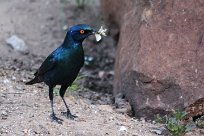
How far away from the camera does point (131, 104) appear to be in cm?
677

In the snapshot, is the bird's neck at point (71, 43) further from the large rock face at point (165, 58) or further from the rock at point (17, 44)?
the rock at point (17, 44)

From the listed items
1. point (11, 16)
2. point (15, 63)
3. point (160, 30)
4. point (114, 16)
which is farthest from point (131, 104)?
point (11, 16)

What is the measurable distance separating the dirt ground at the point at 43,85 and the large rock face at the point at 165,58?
12.6 inches

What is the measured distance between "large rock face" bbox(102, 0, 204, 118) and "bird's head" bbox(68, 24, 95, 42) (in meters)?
1.00

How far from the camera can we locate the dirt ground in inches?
229

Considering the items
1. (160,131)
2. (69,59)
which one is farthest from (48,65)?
(160,131)

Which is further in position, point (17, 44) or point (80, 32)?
point (17, 44)

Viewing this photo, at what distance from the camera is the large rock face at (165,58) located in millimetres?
6466

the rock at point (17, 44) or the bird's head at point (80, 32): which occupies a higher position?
the bird's head at point (80, 32)

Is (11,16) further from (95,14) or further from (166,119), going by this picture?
(166,119)

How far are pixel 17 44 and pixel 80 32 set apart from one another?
11.0 feet

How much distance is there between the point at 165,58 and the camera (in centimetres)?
662

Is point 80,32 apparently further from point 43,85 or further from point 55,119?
point 43,85

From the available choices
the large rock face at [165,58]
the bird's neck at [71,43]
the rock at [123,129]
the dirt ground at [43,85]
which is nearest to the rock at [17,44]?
the dirt ground at [43,85]
